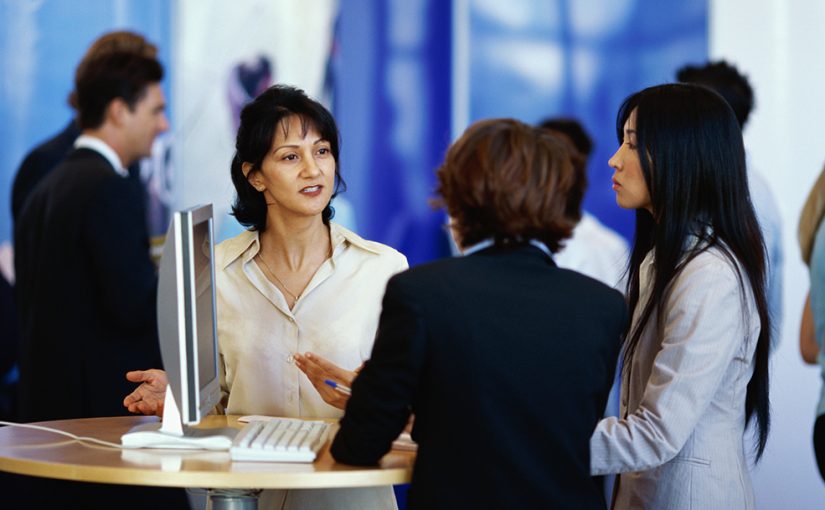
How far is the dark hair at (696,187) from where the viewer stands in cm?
246

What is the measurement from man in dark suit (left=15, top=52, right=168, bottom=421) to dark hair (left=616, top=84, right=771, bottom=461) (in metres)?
1.97

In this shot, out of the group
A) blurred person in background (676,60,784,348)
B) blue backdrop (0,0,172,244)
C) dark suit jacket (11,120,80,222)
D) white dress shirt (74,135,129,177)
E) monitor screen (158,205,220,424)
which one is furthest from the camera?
blue backdrop (0,0,172,244)

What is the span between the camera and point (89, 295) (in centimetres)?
385

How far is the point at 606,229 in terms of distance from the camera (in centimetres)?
563

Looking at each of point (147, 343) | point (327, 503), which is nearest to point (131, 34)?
point (147, 343)

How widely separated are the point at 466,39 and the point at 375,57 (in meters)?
0.52

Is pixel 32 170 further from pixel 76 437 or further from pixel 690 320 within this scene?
pixel 690 320

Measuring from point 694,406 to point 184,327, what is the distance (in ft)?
3.49

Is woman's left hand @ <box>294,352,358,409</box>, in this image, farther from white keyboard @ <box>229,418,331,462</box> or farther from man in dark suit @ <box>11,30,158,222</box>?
man in dark suit @ <box>11,30,158,222</box>

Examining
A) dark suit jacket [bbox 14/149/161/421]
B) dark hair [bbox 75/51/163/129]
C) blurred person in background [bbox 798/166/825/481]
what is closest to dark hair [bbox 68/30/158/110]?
dark hair [bbox 75/51/163/129]

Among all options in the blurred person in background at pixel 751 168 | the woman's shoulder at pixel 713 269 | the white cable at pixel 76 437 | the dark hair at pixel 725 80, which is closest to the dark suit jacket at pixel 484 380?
the woman's shoulder at pixel 713 269

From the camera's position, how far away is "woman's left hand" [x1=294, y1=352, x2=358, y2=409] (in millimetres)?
2395

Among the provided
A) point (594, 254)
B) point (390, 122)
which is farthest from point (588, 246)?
point (390, 122)

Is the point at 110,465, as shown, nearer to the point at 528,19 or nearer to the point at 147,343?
the point at 147,343
